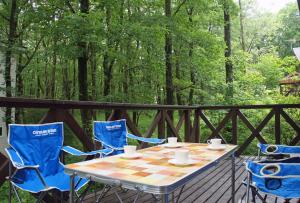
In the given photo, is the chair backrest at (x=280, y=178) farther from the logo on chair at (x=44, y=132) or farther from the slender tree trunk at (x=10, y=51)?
the slender tree trunk at (x=10, y=51)

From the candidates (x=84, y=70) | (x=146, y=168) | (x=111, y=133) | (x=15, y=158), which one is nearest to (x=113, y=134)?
(x=111, y=133)

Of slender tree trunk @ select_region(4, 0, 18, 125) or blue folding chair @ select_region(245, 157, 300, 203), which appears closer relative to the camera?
blue folding chair @ select_region(245, 157, 300, 203)

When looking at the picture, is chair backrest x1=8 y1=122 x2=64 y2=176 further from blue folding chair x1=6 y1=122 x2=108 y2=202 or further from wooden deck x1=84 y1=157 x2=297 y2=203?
wooden deck x1=84 y1=157 x2=297 y2=203

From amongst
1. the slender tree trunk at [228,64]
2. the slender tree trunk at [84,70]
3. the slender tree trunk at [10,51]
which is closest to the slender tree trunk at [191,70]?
the slender tree trunk at [228,64]

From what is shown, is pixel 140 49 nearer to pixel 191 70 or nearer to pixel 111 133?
pixel 191 70

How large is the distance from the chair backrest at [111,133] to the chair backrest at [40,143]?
0.51 metres

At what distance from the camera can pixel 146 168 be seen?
1752mm

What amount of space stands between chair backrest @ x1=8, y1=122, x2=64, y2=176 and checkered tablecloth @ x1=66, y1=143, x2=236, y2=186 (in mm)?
826

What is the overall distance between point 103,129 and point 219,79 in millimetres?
8514

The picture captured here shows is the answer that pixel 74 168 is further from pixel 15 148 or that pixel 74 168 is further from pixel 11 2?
pixel 11 2

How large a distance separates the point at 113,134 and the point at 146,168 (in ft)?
5.88

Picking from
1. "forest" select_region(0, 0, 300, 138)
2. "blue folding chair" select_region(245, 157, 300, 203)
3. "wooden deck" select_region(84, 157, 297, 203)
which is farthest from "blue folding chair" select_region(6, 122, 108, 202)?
"forest" select_region(0, 0, 300, 138)

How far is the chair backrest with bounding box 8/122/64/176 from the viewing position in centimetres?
242

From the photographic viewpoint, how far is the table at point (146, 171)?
1409 mm
